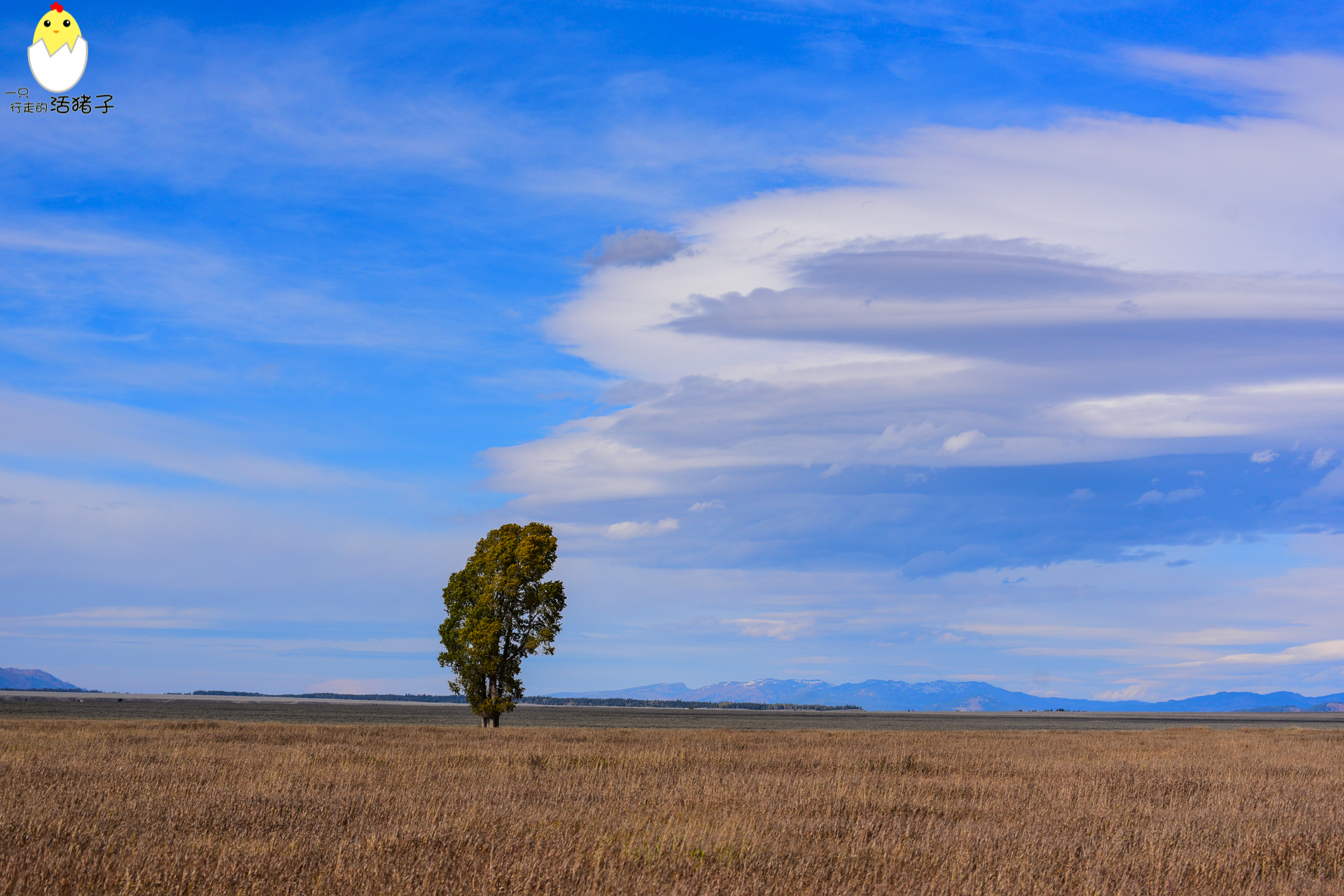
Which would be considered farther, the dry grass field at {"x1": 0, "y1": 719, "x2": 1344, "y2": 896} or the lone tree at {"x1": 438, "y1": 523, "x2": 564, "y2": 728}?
the lone tree at {"x1": 438, "y1": 523, "x2": 564, "y2": 728}

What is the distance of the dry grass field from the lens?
32.8ft

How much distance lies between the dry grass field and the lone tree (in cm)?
1768

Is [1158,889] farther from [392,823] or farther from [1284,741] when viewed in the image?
[1284,741]

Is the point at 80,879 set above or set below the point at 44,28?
below

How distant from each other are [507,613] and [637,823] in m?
34.3

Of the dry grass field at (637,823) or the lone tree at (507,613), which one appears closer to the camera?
the dry grass field at (637,823)

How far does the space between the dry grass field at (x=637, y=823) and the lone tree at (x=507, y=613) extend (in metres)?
17.7

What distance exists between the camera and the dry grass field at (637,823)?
32.8 feet

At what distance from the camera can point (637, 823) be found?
1362cm

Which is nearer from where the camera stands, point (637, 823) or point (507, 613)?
point (637, 823)

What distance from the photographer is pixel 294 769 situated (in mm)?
21125

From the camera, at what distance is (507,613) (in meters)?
47.0

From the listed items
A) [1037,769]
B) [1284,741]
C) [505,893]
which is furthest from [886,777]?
[1284,741]

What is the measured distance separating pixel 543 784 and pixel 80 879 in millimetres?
10988
